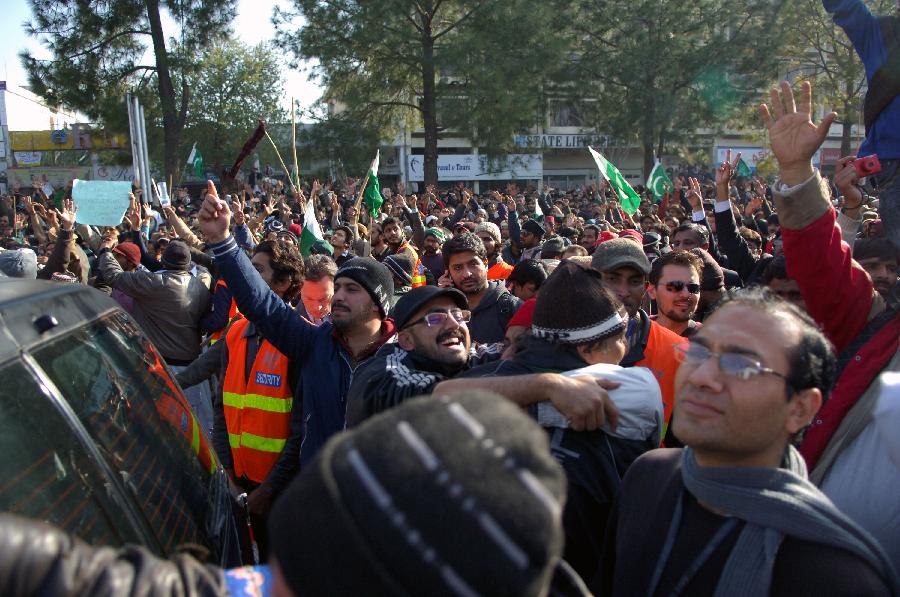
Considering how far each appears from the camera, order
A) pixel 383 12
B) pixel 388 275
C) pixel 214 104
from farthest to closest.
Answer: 1. pixel 214 104
2. pixel 383 12
3. pixel 388 275

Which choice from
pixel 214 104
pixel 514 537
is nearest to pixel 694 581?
pixel 514 537

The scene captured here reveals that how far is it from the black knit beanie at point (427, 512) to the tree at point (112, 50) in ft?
69.2

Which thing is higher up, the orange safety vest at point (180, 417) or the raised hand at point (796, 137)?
the raised hand at point (796, 137)

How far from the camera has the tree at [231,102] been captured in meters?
38.9

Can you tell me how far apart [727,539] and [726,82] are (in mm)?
27732

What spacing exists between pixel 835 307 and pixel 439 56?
20.8 metres

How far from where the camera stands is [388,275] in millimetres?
3801

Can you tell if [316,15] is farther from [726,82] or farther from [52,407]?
[52,407]

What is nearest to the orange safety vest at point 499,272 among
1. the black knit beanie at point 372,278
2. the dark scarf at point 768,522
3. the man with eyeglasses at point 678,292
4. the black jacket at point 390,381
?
the man with eyeglasses at point 678,292

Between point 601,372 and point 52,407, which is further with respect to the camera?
point 601,372

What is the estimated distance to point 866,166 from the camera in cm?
340

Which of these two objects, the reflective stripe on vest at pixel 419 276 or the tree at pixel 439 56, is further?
the tree at pixel 439 56

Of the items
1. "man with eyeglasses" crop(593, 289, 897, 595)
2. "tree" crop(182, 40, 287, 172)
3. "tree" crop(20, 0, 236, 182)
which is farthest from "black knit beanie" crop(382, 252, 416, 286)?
"tree" crop(182, 40, 287, 172)

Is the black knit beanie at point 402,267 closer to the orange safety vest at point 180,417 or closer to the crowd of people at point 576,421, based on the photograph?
the crowd of people at point 576,421
